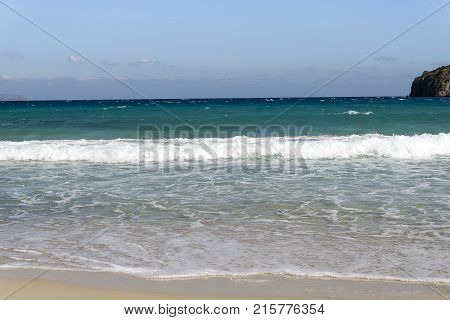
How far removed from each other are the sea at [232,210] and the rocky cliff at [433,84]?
74872 mm

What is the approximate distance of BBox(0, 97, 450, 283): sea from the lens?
546cm

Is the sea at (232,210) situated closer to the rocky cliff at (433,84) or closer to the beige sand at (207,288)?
the beige sand at (207,288)

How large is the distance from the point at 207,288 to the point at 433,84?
9093 centimetres

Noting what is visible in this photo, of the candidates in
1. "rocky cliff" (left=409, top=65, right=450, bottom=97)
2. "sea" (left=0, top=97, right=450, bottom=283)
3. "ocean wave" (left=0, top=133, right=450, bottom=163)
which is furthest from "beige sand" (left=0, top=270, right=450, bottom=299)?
"rocky cliff" (left=409, top=65, right=450, bottom=97)

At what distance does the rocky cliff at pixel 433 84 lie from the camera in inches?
3302

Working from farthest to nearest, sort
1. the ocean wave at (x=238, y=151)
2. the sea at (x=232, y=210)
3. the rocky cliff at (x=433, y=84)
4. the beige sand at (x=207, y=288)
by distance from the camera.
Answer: the rocky cliff at (x=433, y=84), the ocean wave at (x=238, y=151), the sea at (x=232, y=210), the beige sand at (x=207, y=288)

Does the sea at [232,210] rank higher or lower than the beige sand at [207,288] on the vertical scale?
higher

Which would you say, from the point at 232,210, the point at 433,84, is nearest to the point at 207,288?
the point at 232,210

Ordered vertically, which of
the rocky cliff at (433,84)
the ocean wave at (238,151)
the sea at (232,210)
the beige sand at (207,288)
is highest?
the rocky cliff at (433,84)

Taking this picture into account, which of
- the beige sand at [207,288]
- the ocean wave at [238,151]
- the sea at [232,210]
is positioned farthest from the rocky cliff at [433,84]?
the beige sand at [207,288]
